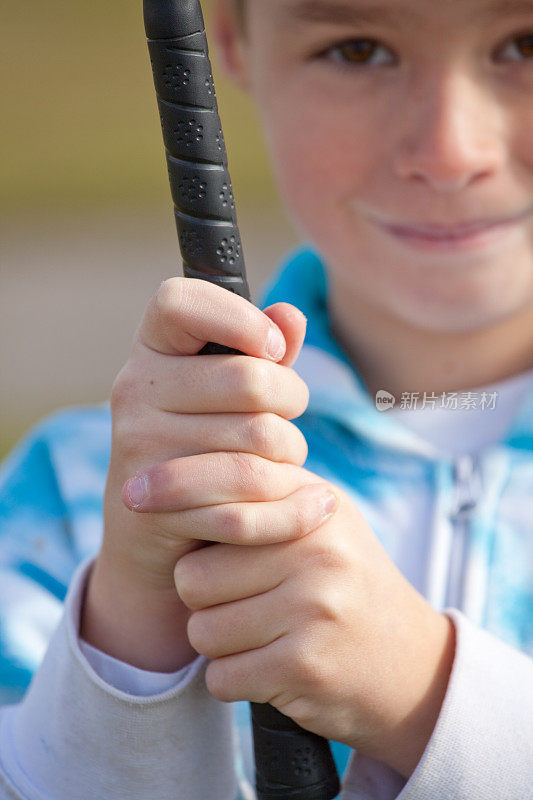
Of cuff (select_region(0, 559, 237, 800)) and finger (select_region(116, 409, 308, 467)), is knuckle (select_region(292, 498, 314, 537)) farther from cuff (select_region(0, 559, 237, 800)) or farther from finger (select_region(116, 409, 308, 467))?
cuff (select_region(0, 559, 237, 800))

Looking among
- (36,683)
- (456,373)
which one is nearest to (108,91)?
(456,373)

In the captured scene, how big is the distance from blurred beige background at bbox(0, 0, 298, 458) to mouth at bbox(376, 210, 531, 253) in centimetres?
241

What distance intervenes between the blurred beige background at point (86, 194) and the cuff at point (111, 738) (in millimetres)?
2557

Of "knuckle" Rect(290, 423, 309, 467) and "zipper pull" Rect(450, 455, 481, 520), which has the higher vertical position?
"knuckle" Rect(290, 423, 309, 467)

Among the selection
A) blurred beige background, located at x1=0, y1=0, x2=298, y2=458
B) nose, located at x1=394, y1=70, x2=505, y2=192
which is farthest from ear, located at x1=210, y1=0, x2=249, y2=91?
blurred beige background, located at x1=0, y1=0, x2=298, y2=458

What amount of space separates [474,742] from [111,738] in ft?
0.79

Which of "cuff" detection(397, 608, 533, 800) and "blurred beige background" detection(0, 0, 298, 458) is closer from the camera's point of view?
"cuff" detection(397, 608, 533, 800)

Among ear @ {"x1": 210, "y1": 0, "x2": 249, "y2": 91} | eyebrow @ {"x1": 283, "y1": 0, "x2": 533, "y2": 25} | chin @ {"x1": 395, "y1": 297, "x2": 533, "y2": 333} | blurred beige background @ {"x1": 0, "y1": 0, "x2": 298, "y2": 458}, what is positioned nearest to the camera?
eyebrow @ {"x1": 283, "y1": 0, "x2": 533, "y2": 25}

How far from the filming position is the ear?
1077 millimetres

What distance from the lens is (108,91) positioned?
4.50 meters

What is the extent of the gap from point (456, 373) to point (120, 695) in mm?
500

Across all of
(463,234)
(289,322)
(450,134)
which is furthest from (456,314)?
(289,322)

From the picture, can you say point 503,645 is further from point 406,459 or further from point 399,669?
point 406,459

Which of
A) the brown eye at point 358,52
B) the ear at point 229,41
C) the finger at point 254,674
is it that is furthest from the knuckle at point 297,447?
the ear at point 229,41
